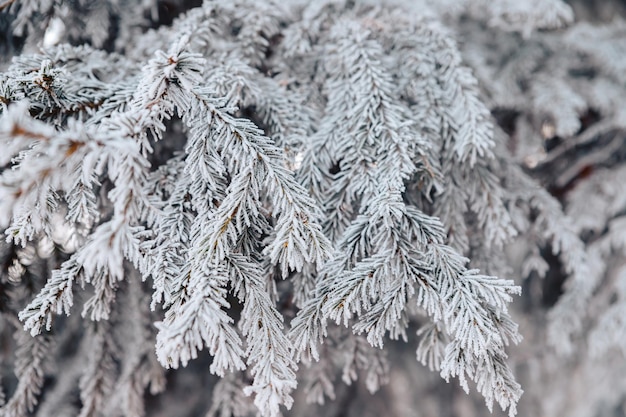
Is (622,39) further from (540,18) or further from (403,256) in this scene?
(403,256)

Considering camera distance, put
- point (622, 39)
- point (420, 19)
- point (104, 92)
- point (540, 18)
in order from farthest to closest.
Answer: point (622, 39), point (540, 18), point (420, 19), point (104, 92)

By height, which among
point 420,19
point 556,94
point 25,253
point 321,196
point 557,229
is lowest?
point 25,253

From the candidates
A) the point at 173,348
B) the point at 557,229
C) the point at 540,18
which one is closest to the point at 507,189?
the point at 557,229

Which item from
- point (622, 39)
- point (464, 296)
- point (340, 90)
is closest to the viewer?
point (464, 296)

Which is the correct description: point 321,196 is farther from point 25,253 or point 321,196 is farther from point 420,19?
point 25,253

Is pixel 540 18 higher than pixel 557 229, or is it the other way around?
pixel 540 18

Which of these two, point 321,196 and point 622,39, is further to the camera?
point 622,39
